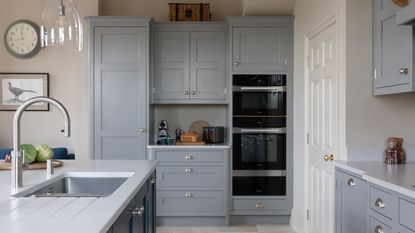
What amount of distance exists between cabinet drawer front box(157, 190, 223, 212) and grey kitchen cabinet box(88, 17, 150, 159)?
53 cm

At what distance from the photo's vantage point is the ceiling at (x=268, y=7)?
402 cm

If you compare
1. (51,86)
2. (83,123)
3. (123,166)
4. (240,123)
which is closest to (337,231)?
(123,166)

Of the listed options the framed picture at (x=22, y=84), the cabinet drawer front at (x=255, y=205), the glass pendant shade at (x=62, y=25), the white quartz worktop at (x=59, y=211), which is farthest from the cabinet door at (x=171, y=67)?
A: the white quartz worktop at (x=59, y=211)

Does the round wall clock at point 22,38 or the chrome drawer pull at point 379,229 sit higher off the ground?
the round wall clock at point 22,38

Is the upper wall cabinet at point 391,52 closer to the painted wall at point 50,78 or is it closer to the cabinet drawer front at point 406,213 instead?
the cabinet drawer front at point 406,213

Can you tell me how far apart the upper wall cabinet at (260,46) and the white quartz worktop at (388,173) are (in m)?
1.78

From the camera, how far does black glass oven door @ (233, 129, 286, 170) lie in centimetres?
414

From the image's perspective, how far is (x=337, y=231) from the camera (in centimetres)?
259

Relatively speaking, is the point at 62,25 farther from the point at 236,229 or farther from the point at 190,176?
the point at 236,229

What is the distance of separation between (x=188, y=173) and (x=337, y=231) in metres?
1.88

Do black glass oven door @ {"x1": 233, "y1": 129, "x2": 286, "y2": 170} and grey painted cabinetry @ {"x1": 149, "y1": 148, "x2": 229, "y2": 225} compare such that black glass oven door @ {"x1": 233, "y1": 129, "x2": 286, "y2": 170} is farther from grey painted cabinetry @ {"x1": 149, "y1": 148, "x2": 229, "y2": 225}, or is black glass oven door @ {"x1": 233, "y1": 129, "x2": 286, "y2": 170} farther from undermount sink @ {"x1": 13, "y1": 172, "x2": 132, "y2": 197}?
undermount sink @ {"x1": 13, "y1": 172, "x2": 132, "y2": 197}

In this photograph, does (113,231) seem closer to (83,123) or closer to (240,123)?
(240,123)

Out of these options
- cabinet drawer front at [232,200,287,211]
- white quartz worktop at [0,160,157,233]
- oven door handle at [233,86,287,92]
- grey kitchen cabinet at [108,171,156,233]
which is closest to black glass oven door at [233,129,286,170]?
cabinet drawer front at [232,200,287,211]

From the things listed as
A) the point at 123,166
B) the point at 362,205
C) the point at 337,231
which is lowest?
the point at 337,231
